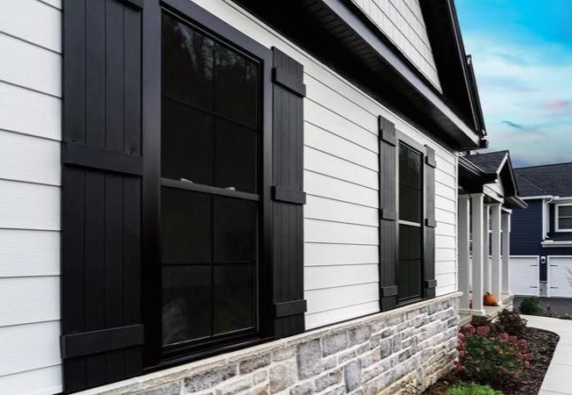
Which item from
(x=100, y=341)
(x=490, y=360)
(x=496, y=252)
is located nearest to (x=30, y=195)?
(x=100, y=341)

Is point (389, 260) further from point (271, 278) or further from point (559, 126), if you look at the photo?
point (559, 126)

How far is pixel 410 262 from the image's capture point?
18.1ft

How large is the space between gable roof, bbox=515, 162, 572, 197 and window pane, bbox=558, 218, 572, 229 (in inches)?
43.4

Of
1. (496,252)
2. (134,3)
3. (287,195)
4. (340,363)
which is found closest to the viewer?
(134,3)

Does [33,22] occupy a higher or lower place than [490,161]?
lower

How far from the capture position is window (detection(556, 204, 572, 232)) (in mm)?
20891

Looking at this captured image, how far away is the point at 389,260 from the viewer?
4820 mm

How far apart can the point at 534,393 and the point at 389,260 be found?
104 inches

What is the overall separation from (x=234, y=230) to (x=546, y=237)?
2171 cm

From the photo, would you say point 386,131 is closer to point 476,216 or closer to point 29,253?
point 29,253

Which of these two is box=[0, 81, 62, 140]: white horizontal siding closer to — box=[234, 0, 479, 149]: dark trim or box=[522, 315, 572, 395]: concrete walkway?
box=[234, 0, 479, 149]: dark trim

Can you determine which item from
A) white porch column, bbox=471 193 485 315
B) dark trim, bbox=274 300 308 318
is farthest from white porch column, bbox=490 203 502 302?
dark trim, bbox=274 300 308 318

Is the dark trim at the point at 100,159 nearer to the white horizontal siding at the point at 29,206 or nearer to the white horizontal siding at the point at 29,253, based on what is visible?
the white horizontal siding at the point at 29,206

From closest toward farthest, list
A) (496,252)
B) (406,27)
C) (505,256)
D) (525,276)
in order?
(406,27), (496,252), (505,256), (525,276)
